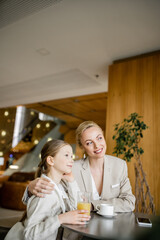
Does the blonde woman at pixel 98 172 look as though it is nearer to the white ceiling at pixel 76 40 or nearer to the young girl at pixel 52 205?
the young girl at pixel 52 205

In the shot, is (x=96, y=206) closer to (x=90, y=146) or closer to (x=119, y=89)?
(x=90, y=146)

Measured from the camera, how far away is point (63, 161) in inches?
56.5

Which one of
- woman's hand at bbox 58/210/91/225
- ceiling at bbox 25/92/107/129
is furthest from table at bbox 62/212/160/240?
ceiling at bbox 25/92/107/129

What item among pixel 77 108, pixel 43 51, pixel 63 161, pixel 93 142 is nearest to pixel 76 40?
pixel 43 51

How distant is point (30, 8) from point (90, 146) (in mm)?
1912

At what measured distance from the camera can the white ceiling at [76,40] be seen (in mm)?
2797

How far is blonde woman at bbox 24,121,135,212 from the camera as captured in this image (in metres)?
1.78

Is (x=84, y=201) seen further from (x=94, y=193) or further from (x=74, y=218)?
(x=94, y=193)

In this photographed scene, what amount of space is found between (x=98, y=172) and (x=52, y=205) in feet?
2.57

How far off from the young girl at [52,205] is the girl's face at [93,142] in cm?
39

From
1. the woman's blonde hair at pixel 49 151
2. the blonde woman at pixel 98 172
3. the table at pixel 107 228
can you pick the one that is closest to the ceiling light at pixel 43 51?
the blonde woman at pixel 98 172

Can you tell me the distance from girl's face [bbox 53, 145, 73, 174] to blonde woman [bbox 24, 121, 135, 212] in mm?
446

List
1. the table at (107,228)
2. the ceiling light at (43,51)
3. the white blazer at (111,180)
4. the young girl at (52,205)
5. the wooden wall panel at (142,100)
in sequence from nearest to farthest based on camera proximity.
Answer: the table at (107,228), the young girl at (52,205), the white blazer at (111,180), the wooden wall panel at (142,100), the ceiling light at (43,51)

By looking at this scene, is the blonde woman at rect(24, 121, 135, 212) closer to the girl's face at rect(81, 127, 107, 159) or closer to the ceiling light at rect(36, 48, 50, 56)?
the girl's face at rect(81, 127, 107, 159)
